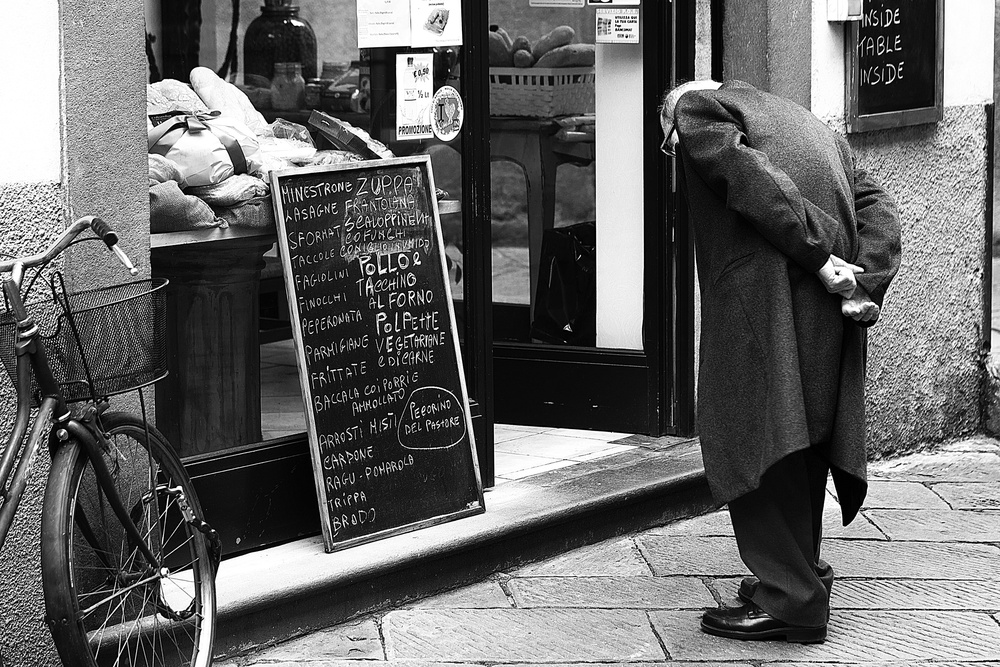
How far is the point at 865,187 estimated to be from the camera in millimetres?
4176

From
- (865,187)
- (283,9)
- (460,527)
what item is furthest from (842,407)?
(283,9)

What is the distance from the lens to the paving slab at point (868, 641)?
408cm

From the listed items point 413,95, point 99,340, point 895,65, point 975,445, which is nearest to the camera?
point 99,340

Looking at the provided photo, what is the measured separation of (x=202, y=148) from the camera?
4359 mm

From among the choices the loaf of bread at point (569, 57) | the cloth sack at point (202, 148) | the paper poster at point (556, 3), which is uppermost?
the paper poster at point (556, 3)

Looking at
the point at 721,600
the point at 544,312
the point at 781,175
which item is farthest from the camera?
the point at 544,312

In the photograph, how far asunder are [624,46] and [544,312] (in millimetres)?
1248

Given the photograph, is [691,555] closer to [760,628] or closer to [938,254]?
[760,628]

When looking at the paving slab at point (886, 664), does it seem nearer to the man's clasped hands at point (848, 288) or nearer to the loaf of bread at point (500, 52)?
the man's clasped hands at point (848, 288)

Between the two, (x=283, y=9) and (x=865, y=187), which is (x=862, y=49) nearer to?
(x=865, y=187)

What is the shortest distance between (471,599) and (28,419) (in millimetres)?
1798

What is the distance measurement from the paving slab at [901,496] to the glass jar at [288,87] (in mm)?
2758

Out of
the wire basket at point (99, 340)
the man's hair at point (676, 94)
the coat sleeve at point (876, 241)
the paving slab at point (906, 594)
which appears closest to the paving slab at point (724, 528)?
the paving slab at point (906, 594)

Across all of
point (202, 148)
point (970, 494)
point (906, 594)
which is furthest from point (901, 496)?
point (202, 148)
